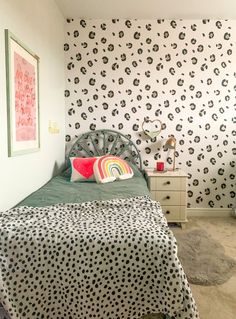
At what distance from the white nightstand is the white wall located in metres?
1.16

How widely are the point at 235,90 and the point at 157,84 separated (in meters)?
0.98

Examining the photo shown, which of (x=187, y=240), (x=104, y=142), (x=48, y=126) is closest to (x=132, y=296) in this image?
(x=187, y=240)

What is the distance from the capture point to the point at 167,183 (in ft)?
10.4

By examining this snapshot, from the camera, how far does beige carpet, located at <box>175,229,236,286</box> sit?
2.06 meters

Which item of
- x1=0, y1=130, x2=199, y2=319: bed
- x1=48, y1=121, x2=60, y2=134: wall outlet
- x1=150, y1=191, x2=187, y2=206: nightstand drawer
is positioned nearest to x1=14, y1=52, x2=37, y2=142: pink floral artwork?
x1=48, y1=121, x2=60, y2=134: wall outlet

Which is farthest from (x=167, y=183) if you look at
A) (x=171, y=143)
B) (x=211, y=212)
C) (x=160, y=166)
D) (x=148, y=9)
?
(x=148, y=9)

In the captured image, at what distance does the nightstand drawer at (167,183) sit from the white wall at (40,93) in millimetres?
1133

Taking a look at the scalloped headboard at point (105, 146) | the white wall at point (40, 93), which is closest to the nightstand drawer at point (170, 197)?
the scalloped headboard at point (105, 146)

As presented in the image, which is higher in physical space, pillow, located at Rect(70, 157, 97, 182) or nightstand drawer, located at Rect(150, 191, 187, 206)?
pillow, located at Rect(70, 157, 97, 182)

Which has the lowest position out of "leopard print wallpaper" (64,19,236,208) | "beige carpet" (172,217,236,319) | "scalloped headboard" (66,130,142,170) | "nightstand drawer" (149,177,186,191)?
"beige carpet" (172,217,236,319)

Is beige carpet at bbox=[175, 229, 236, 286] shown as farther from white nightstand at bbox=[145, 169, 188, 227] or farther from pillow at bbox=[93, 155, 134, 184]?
pillow at bbox=[93, 155, 134, 184]

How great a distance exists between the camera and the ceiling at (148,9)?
2.91 meters

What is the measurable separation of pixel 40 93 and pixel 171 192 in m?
1.78

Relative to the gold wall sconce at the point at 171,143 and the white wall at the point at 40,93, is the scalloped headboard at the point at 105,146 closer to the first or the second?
the white wall at the point at 40,93
